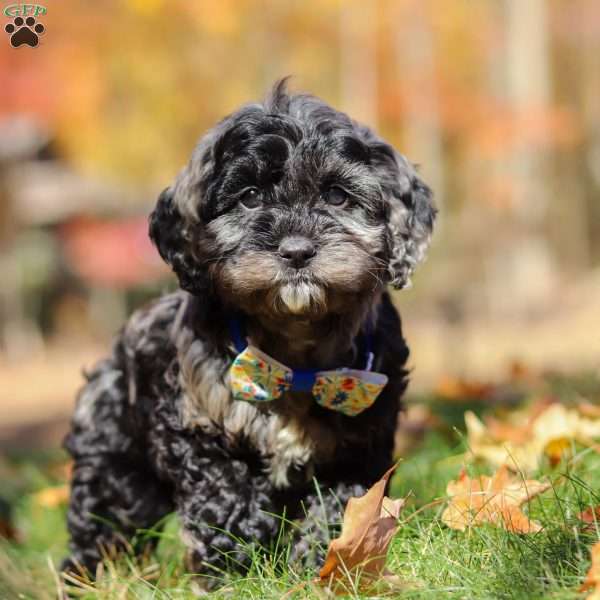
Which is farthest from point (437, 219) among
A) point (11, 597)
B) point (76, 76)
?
point (76, 76)

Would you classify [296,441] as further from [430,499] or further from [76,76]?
[76,76]

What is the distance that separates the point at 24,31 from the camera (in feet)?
14.7

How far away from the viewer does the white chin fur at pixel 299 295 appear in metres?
2.82

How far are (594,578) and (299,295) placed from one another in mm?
1148

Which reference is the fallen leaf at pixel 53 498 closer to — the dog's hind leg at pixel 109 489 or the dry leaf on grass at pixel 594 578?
the dog's hind leg at pixel 109 489

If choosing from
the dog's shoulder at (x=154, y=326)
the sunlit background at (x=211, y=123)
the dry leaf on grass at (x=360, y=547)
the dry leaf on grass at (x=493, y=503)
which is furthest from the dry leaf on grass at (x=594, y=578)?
the sunlit background at (x=211, y=123)

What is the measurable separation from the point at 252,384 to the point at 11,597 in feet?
3.50

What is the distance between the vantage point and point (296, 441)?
3088mm

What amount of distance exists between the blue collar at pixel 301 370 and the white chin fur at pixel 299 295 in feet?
1.05

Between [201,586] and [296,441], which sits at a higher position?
[296,441]

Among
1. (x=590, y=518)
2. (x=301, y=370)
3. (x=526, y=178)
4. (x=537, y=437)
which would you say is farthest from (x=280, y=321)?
(x=526, y=178)

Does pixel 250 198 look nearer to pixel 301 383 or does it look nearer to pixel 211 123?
pixel 301 383

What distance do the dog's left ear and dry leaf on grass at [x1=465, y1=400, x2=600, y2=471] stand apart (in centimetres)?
91

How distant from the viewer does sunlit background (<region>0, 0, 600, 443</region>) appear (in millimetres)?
21953
